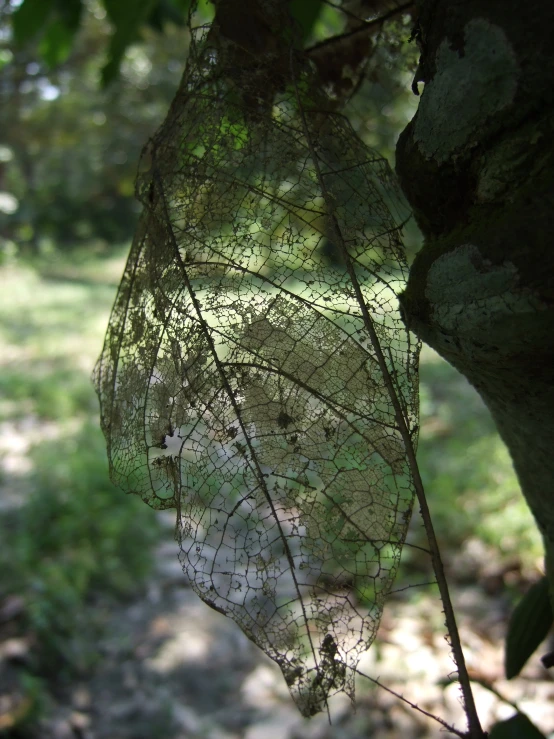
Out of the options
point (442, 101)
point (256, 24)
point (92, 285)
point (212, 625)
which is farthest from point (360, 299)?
Answer: point (92, 285)

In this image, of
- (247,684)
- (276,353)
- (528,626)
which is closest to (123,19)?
(276,353)

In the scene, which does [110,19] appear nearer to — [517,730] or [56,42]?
[56,42]

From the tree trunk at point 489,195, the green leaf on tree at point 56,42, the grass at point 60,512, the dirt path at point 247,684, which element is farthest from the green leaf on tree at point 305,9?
the grass at point 60,512

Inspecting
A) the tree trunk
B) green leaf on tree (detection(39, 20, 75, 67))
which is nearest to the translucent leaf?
the tree trunk

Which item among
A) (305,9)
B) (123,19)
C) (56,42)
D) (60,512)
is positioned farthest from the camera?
(60,512)

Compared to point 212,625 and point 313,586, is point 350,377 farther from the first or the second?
point 212,625

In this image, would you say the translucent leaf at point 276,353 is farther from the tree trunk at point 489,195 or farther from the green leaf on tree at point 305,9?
the green leaf on tree at point 305,9

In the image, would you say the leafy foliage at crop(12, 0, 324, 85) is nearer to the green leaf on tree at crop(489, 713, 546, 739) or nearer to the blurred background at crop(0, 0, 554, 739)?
the blurred background at crop(0, 0, 554, 739)
